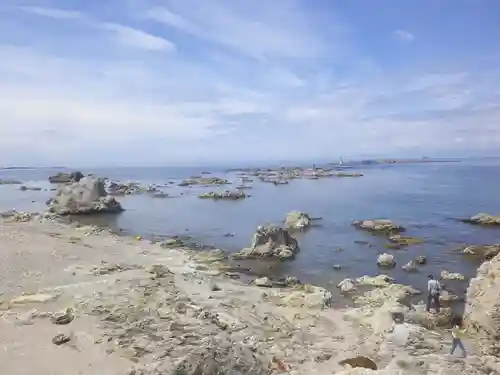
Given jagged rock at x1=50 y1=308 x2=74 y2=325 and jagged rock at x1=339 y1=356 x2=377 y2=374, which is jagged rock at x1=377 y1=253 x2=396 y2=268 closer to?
jagged rock at x1=339 y1=356 x2=377 y2=374

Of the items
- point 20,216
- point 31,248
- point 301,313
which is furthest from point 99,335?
point 20,216

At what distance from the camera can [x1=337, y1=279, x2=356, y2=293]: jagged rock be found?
21219 millimetres

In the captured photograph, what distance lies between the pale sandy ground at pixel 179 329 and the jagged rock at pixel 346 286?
2542 millimetres

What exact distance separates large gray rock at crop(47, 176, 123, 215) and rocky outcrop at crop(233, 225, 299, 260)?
1024 inches

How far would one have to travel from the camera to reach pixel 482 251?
29141 millimetres

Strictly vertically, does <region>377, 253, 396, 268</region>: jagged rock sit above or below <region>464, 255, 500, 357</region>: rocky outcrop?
below

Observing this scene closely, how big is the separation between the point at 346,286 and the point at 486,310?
7.44m

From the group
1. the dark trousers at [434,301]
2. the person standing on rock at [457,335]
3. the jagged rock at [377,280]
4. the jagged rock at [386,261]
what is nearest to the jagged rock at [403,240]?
the jagged rock at [386,261]

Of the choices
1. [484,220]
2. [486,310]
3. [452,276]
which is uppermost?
[486,310]

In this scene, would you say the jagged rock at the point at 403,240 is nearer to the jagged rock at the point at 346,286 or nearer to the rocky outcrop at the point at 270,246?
the rocky outcrop at the point at 270,246

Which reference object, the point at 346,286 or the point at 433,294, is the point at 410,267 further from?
the point at 433,294

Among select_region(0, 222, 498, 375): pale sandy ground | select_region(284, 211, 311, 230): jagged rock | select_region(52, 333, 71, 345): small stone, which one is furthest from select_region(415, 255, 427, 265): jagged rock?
select_region(52, 333, 71, 345): small stone

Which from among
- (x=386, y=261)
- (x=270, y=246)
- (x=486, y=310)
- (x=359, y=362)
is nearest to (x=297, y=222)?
(x=270, y=246)

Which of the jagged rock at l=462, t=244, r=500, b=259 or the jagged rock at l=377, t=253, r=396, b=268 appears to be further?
the jagged rock at l=462, t=244, r=500, b=259
